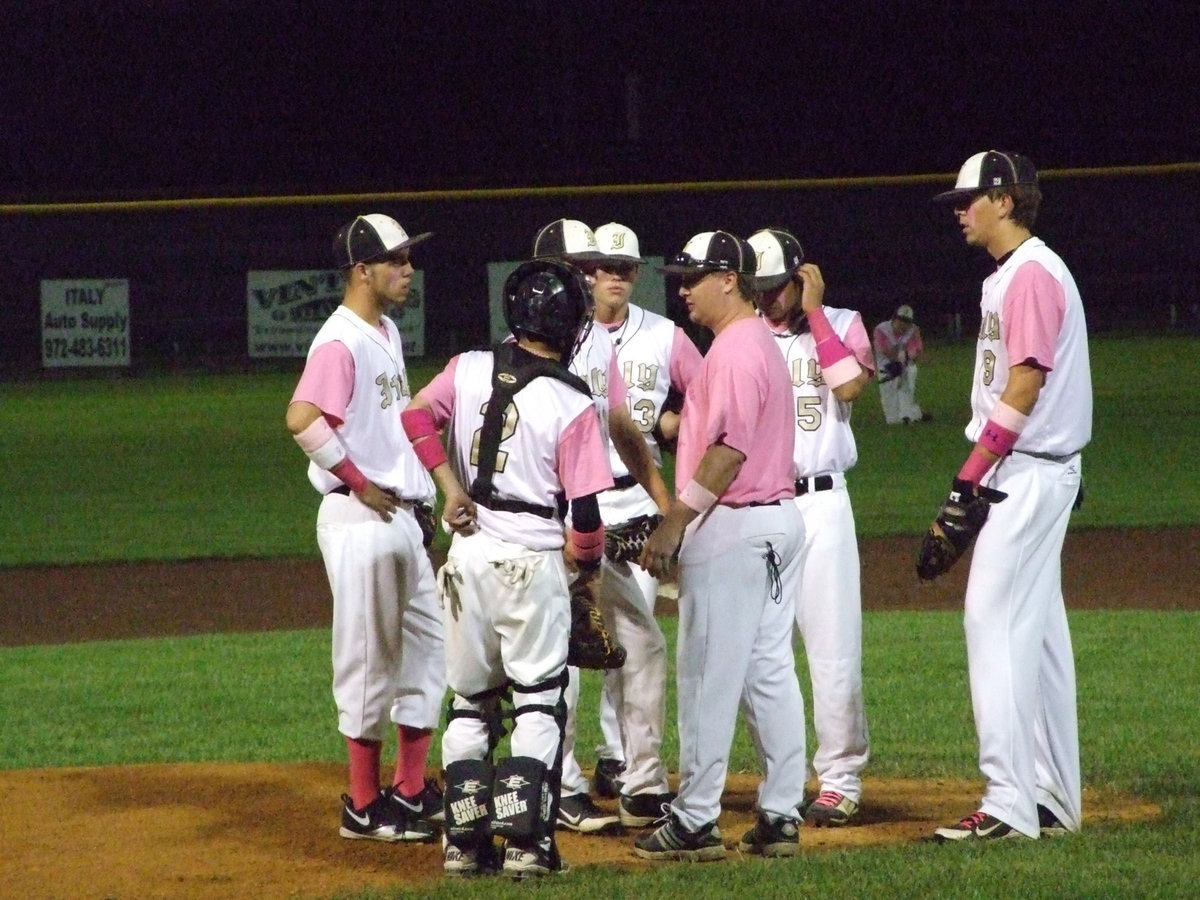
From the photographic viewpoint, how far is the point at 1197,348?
90.6 feet

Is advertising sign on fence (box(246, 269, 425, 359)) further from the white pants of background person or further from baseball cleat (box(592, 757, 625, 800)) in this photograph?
baseball cleat (box(592, 757, 625, 800))

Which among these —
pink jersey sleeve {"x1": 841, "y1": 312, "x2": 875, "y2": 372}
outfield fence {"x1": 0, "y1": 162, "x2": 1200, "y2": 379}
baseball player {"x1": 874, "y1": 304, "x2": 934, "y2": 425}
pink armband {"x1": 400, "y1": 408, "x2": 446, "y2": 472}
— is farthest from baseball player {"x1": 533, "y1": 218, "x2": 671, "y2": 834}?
outfield fence {"x1": 0, "y1": 162, "x2": 1200, "y2": 379}

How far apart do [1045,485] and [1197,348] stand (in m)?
24.7

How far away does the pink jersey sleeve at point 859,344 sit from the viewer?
208 inches

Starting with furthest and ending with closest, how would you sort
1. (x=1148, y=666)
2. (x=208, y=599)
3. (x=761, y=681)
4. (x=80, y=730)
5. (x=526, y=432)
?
(x=208, y=599), (x=1148, y=666), (x=80, y=730), (x=761, y=681), (x=526, y=432)

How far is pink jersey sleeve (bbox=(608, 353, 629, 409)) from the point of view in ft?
16.1

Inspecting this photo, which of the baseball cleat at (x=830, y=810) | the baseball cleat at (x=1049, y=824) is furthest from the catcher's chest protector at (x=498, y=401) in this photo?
the baseball cleat at (x=1049, y=824)

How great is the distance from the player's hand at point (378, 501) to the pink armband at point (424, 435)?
12.2 inches

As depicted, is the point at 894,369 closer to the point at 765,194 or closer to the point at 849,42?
the point at 765,194

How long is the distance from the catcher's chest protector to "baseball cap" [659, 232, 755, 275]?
48cm

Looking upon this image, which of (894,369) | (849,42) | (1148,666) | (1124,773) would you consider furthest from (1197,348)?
(1124,773)

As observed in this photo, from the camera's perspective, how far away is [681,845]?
181 inches

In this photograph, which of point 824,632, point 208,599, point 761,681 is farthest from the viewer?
point 208,599

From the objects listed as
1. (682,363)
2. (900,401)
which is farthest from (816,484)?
(900,401)
